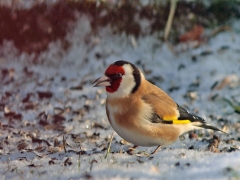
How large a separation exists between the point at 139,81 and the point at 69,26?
3415 mm

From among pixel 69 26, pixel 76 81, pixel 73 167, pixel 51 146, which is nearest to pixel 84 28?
pixel 69 26

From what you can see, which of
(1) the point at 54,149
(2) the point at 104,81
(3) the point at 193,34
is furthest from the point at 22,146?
(3) the point at 193,34

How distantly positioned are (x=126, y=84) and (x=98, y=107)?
72.4 inches

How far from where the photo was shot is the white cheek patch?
3.96 meters

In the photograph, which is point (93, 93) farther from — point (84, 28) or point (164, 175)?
point (164, 175)

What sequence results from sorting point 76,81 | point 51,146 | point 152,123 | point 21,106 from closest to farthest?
point 152,123 < point 51,146 < point 21,106 < point 76,81

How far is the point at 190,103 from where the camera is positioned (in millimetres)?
6004

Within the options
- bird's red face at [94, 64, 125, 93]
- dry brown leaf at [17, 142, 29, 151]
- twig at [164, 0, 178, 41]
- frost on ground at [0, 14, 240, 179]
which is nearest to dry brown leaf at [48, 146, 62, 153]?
frost on ground at [0, 14, 240, 179]

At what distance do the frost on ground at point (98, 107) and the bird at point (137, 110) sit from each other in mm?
142

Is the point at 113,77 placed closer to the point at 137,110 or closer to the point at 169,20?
the point at 137,110

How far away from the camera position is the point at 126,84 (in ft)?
13.1

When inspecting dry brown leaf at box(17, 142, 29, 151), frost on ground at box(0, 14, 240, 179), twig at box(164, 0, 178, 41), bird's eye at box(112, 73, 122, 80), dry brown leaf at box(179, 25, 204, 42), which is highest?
twig at box(164, 0, 178, 41)

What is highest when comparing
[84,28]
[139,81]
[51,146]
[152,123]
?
[84,28]

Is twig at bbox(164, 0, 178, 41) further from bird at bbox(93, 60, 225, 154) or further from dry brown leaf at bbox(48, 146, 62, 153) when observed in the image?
dry brown leaf at bbox(48, 146, 62, 153)
